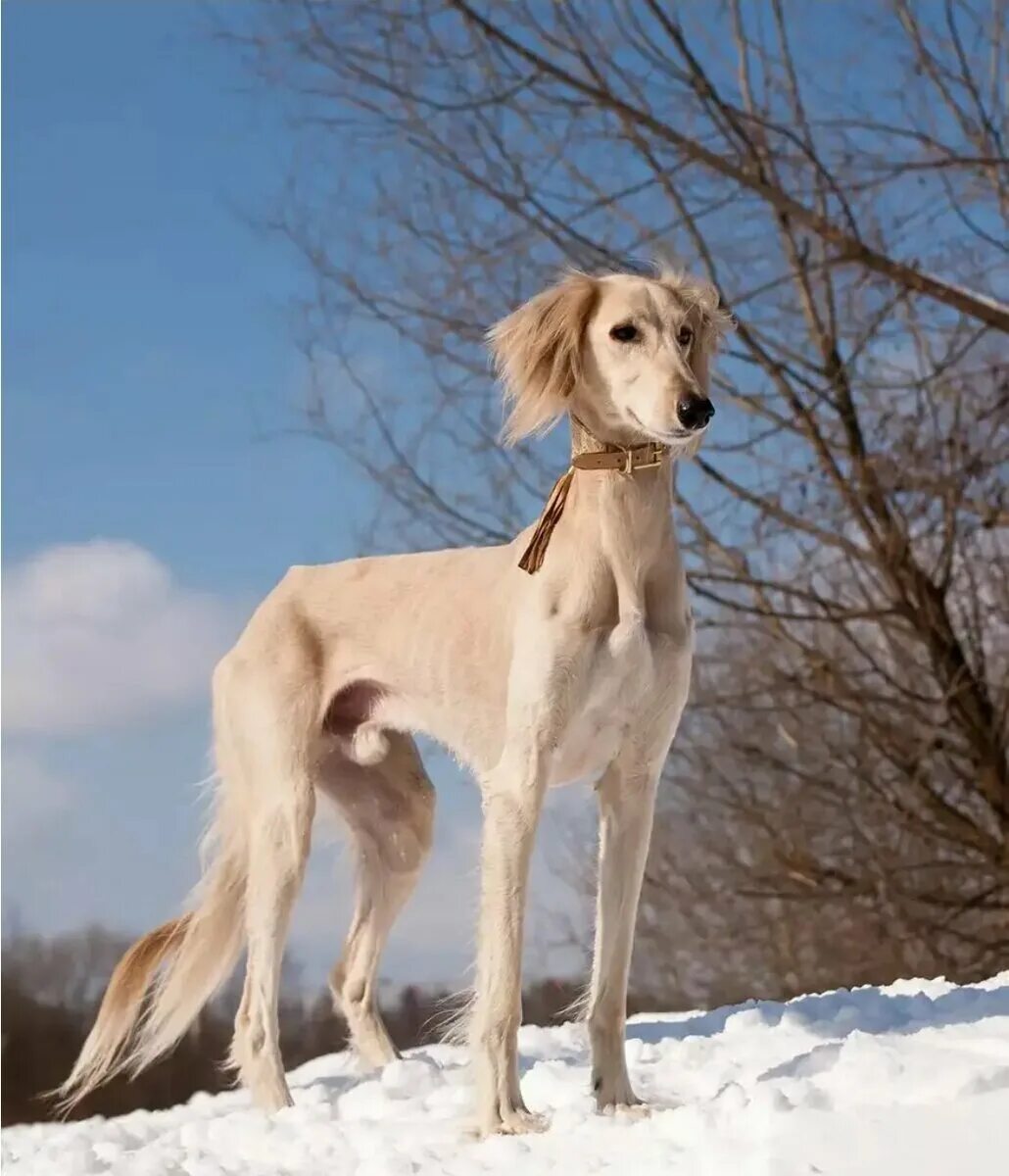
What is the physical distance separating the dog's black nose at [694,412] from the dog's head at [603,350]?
0.33 feet

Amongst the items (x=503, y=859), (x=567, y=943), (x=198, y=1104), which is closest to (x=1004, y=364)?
(x=567, y=943)

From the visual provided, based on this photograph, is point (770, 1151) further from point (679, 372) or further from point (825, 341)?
point (825, 341)

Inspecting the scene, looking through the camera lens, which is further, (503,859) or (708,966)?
(708,966)

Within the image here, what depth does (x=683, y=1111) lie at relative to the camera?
9.63 ft

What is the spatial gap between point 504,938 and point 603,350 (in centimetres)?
135

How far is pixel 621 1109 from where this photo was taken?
333 centimetres

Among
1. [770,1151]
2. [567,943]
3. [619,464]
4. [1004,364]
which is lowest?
[770,1151]

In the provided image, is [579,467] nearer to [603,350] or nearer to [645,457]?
[645,457]

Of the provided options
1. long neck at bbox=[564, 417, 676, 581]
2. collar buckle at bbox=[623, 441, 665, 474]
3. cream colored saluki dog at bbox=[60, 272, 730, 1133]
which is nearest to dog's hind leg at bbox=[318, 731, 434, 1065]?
cream colored saluki dog at bbox=[60, 272, 730, 1133]

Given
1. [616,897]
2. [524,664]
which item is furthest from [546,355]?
[616,897]

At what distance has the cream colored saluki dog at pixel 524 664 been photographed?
10.9ft

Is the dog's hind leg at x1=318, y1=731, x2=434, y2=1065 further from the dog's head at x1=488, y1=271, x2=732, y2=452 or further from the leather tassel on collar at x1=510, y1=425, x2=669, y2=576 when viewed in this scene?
the dog's head at x1=488, y1=271, x2=732, y2=452

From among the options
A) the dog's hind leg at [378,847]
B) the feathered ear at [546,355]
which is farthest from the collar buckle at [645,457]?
the dog's hind leg at [378,847]

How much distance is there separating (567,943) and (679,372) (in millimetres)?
3802
